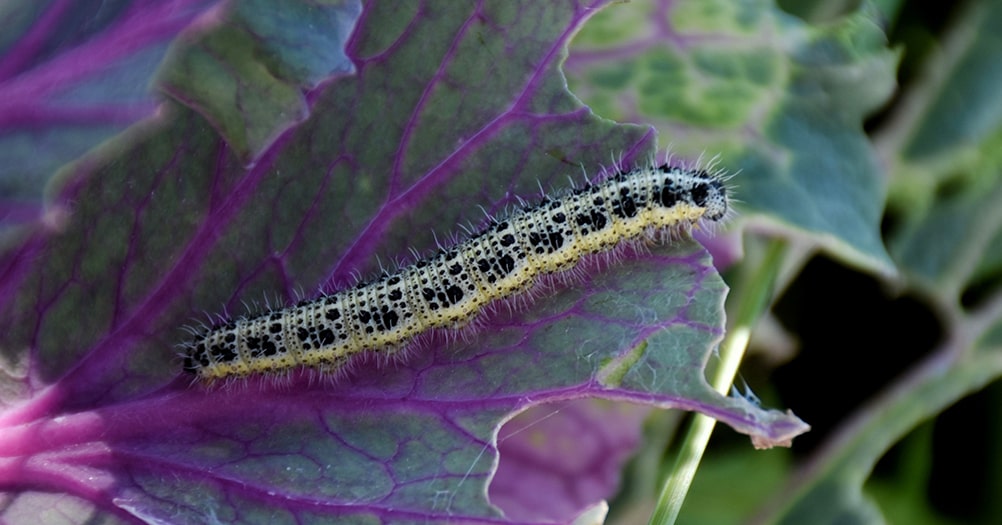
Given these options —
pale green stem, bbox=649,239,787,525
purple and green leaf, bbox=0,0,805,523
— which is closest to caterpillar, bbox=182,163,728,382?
purple and green leaf, bbox=0,0,805,523

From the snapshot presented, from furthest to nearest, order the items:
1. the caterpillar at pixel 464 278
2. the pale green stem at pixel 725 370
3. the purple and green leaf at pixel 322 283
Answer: the caterpillar at pixel 464 278, the pale green stem at pixel 725 370, the purple and green leaf at pixel 322 283

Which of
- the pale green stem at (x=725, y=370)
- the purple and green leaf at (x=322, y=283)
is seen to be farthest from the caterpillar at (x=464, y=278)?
the pale green stem at (x=725, y=370)

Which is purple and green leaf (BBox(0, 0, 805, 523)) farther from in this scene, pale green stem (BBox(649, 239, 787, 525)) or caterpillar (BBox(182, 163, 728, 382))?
pale green stem (BBox(649, 239, 787, 525))

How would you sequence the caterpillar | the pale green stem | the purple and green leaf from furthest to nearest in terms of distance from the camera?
the caterpillar
the pale green stem
the purple and green leaf

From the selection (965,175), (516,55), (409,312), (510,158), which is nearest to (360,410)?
(409,312)

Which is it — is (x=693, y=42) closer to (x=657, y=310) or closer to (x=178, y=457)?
(x=657, y=310)

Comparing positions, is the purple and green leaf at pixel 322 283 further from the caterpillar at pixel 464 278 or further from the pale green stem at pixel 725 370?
the pale green stem at pixel 725 370

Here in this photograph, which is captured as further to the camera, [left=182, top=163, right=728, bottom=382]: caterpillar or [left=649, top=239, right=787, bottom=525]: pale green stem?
[left=182, top=163, right=728, bottom=382]: caterpillar
